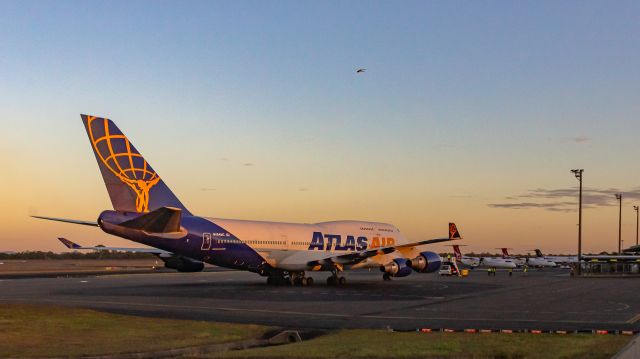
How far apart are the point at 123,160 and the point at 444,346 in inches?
1032

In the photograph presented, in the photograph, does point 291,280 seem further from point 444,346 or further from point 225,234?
point 444,346

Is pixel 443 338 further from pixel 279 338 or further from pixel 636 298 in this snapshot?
pixel 636 298

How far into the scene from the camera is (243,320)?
23688 millimetres

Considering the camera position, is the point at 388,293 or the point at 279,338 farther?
the point at 388,293

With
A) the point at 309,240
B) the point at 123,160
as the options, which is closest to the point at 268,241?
the point at 309,240

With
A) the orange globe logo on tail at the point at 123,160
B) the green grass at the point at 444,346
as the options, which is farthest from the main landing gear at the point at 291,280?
the green grass at the point at 444,346

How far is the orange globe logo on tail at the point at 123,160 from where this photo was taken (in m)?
36.7

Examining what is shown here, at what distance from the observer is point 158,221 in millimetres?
37094

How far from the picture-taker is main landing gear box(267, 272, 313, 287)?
1914 inches

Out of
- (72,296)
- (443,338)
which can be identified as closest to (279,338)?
(443,338)

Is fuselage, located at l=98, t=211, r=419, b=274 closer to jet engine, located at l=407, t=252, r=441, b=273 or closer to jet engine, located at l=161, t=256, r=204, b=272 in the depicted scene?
jet engine, located at l=407, t=252, r=441, b=273

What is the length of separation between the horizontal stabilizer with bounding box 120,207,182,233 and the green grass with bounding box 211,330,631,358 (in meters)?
19.7

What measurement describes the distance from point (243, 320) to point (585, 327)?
1090 centimetres

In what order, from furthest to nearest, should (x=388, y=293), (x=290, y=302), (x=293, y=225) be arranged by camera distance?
(x=293, y=225) → (x=388, y=293) → (x=290, y=302)
